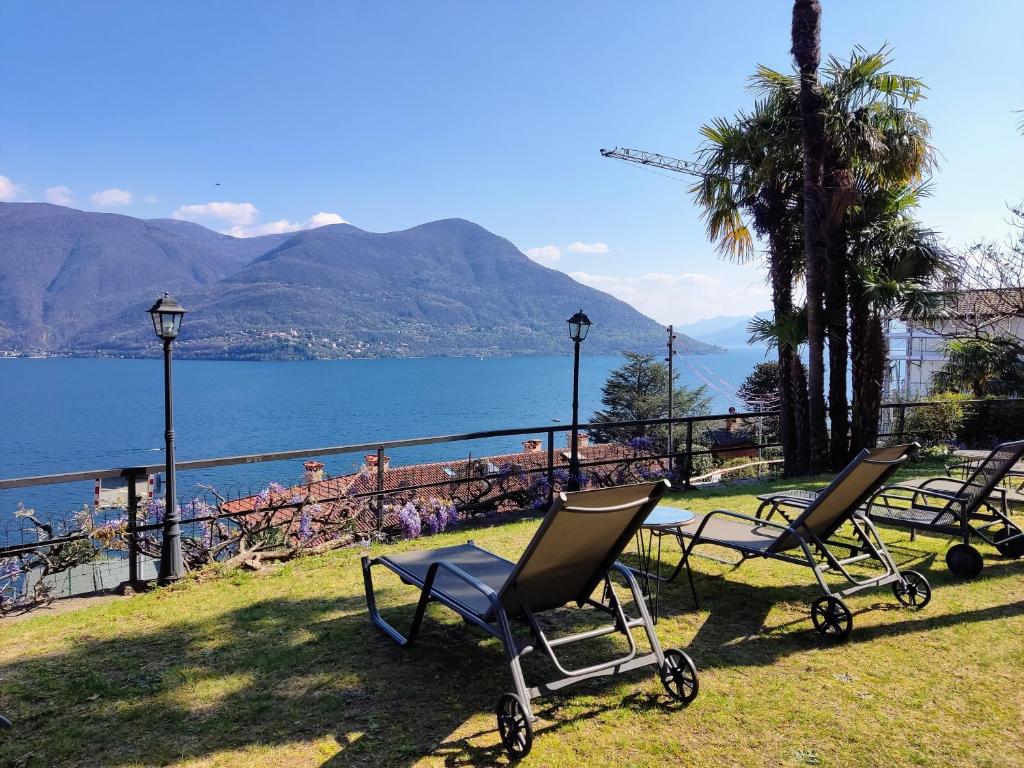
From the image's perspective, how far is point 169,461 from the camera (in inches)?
204

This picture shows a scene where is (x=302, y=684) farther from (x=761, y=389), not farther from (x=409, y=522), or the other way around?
(x=761, y=389)

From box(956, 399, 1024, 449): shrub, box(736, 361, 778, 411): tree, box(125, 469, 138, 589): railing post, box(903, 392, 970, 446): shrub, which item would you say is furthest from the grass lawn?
box(736, 361, 778, 411): tree

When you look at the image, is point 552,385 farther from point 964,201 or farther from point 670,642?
point 670,642

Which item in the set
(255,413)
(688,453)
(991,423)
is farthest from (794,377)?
(255,413)

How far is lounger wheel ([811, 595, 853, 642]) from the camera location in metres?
3.52

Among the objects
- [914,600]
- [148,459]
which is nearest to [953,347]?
[914,600]

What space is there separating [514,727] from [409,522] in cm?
441

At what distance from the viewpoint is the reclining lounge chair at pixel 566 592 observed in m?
2.61

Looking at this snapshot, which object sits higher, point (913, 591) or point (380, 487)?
point (380, 487)

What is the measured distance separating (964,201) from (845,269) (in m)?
4.47

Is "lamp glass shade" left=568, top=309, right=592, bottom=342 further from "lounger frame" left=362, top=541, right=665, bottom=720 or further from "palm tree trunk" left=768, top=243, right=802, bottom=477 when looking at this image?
"lounger frame" left=362, top=541, right=665, bottom=720

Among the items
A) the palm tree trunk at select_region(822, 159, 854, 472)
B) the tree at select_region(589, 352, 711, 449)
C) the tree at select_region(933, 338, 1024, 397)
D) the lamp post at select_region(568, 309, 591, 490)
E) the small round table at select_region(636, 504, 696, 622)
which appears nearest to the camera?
the small round table at select_region(636, 504, 696, 622)

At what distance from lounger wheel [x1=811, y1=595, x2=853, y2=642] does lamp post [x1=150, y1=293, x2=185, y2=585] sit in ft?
14.8

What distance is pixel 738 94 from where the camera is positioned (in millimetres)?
11383
